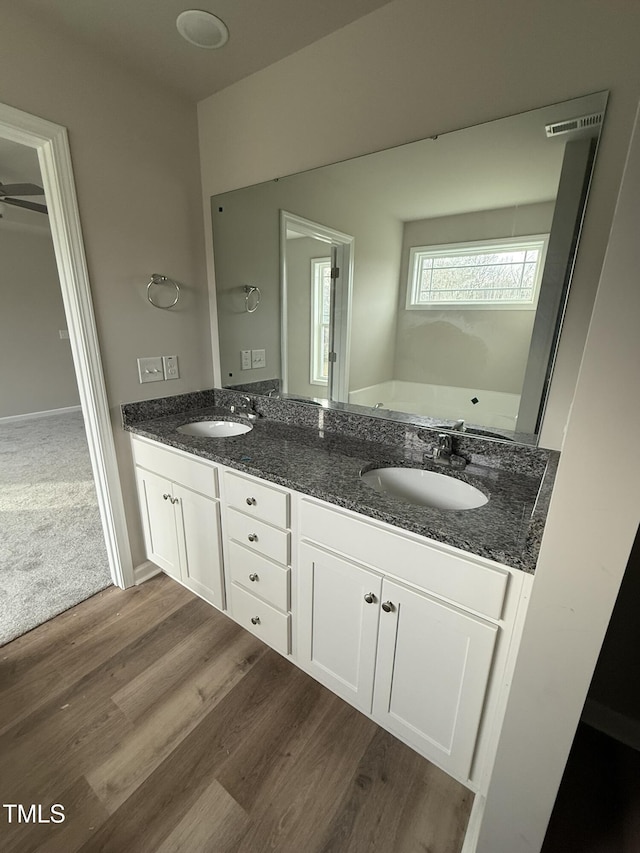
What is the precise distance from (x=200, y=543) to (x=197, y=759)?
735 mm

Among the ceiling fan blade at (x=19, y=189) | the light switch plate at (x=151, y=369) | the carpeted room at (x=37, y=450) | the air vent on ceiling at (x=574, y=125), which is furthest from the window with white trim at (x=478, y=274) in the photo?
the ceiling fan blade at (x=19, y=189)

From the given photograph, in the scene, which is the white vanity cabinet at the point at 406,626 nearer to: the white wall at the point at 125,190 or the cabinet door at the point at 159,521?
the cabinet door at the point at 159,521

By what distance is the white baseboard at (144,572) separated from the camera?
1.96m

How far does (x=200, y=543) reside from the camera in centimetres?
164

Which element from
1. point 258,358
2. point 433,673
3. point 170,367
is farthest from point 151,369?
point 433,673

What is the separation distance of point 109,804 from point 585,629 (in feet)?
4.55

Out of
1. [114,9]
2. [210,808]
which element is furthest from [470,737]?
[114,9]

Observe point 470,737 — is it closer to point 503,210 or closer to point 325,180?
point 503,210

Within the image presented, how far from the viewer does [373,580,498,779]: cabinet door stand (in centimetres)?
95

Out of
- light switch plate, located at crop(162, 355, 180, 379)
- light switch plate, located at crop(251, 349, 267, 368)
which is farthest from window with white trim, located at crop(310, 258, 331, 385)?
light switch plate, located at crop(162, 355, 180, 379)

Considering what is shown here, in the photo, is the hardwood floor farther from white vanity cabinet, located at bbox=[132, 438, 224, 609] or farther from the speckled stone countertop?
the speckled stone countertop

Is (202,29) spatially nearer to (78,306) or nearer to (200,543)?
(78,306)

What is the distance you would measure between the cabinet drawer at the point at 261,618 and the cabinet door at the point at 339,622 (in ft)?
0.32

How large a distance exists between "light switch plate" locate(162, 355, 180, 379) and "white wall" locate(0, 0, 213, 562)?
0.04 meters
